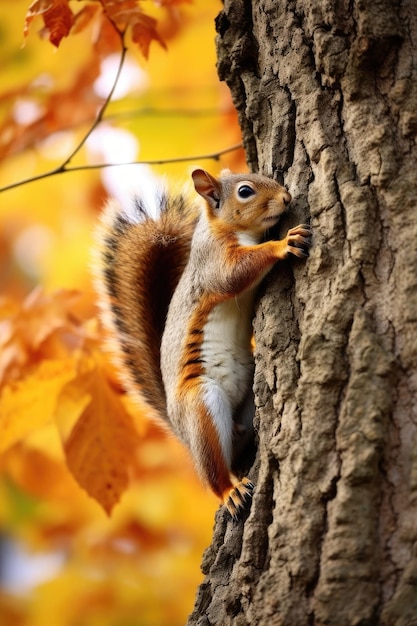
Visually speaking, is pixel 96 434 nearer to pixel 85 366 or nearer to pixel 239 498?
pixel 85 366

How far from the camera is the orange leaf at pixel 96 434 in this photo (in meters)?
2.71

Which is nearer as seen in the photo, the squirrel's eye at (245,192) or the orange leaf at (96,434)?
the squirrel's eye at (245,192)

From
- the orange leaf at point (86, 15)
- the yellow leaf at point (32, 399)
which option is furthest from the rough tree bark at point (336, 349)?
the yellow leaf at point (32, 399)

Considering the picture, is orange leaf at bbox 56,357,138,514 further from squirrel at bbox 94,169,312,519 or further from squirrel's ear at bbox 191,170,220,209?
squirrel's ear at bbox 191,170,220,209

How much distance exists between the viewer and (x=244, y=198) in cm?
257

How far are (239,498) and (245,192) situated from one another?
968 mm

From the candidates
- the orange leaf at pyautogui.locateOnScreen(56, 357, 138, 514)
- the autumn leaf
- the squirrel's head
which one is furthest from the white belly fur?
the autumn leaf

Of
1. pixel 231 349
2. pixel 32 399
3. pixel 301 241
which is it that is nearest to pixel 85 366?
pixel 32 399

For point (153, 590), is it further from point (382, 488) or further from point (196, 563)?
point (382, 488)

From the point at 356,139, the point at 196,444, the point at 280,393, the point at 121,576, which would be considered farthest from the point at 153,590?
the point at 356,139

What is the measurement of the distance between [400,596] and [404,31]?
4.28 ft

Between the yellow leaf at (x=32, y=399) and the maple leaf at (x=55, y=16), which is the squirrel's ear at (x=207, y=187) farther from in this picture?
the yellow leaf at (x=32, y=399)

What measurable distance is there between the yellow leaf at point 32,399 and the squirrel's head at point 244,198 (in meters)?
0.81

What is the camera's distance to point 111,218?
118 inches
